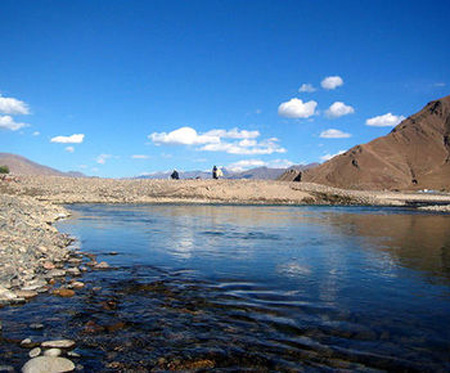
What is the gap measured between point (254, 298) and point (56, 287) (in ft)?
14.1

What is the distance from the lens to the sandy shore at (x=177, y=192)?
46281mm

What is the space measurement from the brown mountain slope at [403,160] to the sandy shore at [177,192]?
70496 mm

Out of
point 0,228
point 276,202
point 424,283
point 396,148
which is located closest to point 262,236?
point 424,283

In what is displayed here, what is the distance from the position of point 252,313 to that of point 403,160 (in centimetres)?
14617

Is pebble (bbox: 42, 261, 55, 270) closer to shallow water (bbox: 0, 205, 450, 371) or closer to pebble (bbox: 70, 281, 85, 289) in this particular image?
shallow water (bbox: 0, 205, 450, 371)

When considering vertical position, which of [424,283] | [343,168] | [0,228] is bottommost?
[424,283]

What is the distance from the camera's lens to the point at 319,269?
10531 millimetres

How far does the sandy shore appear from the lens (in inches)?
1822

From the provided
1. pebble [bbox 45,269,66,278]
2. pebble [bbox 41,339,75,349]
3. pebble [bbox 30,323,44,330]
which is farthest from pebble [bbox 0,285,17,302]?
pebble [bbox 41,339,75,349]

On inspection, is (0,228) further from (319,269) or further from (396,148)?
(396,148)

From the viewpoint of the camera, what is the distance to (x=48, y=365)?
4449mm

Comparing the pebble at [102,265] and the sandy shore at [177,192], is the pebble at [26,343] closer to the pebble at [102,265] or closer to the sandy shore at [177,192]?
the pebble at [102,265]

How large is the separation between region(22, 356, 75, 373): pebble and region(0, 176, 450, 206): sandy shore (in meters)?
40.8

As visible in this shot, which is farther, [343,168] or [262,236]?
[343,168]
